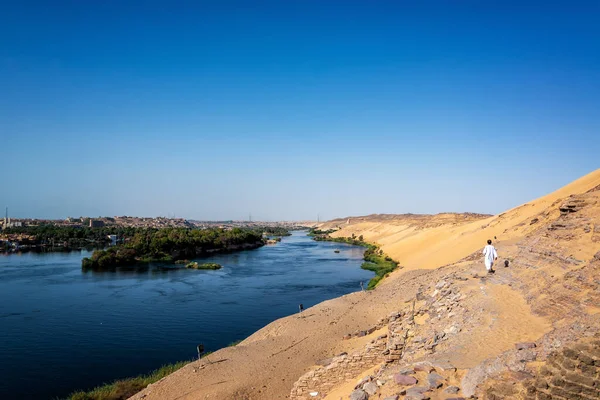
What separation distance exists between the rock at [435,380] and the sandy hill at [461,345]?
2cm

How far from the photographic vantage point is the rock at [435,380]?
6417 millimetres

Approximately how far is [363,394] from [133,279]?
33.3 metres

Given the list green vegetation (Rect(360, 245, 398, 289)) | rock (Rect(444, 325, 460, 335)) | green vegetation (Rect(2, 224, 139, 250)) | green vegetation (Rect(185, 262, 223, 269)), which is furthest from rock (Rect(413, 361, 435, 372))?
green vegetation (Rect(2, 224, 139, 250))

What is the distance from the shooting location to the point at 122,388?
12.9 m

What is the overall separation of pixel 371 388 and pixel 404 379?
723 mm

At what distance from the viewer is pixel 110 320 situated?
2225cm

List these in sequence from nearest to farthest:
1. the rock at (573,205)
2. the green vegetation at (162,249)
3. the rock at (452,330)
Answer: the rock at (452,330) → the rock at (573,205) → the green vegetation at (162,249)

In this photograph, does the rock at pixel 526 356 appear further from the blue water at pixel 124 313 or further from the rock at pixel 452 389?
the blue water at pixel 124 313

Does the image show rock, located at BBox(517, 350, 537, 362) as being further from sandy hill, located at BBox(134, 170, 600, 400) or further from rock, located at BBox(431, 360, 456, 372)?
rock, located at BBox(431, 360, 456, 372)

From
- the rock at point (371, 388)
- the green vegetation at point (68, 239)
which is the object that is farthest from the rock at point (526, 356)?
the green vegetation at point (68, 239)

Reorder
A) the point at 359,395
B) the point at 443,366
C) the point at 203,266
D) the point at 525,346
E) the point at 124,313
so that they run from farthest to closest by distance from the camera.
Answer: the point at 203,266, the point at 124,313, the point at 359,395, the point at 443,366, the point at 525,346

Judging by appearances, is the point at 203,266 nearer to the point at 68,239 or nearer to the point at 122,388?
the point at 122,388

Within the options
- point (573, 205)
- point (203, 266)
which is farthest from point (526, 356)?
point (203, 266)

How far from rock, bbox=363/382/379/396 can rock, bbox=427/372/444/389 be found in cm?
99
